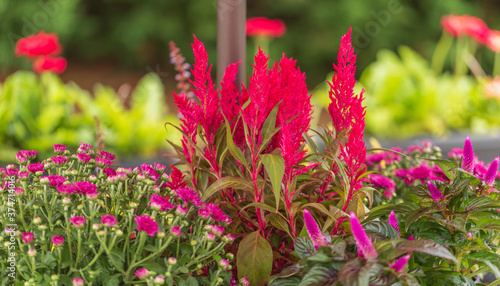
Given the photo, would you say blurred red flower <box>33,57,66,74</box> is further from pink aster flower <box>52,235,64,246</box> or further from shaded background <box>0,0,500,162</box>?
shaded background <box>0,0,500,162</box>

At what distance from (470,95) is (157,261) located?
2.69 m

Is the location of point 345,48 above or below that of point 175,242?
above

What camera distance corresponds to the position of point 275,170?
842 millimetres

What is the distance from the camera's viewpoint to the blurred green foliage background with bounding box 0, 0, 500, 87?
561 cm

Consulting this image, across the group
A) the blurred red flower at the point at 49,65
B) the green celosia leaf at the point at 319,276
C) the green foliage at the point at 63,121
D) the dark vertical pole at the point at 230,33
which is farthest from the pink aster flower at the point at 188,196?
the blurred red flower at the point at 49,65

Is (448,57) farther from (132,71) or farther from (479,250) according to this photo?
(479,250)

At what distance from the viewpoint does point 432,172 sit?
128cm

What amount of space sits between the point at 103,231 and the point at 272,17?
546cm

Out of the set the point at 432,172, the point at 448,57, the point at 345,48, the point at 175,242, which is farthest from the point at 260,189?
the point at 448,57

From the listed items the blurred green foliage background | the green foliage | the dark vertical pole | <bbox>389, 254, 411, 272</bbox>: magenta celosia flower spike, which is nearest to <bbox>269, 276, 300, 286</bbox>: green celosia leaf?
<bbox>389, 254, 411, 272</bbox>: magenta celosia flower spike

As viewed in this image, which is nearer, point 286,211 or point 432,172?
point 286,211

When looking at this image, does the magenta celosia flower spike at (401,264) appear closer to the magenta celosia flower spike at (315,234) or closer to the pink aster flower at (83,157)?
the magenta celosia flower spike at (315,234)

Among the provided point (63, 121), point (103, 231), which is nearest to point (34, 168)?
point (103, 231)

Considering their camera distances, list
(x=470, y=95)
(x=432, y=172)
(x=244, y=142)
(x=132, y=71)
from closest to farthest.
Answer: (x=244, y=142), (x=432, y=172), (x=470, y=95), (x=132, y=71)
